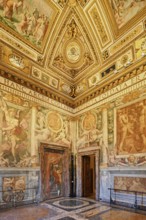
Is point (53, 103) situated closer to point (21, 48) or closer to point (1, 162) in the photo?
point (21, 48)

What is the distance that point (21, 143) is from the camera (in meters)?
8.43

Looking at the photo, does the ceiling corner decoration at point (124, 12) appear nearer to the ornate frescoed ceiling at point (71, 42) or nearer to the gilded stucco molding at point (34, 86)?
the ornate frescoed ceiling at point (71, 42)

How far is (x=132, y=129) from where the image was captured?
8102 millimetres

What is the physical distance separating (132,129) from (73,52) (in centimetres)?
603

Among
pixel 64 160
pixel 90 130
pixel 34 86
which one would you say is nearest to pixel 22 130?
pixel 34 86

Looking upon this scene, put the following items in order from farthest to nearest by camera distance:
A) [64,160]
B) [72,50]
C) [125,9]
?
[72,50] → [64,160] → [125,9]

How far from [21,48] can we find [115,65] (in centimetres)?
503

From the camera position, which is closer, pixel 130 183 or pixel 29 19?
pixel 130 183

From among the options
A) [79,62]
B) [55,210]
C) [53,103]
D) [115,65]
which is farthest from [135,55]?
[55,210]

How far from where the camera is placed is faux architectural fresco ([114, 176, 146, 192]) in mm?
7232

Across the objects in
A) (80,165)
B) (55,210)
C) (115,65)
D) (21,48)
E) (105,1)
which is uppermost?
(105,1)

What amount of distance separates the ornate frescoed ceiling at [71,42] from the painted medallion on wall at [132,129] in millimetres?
1771

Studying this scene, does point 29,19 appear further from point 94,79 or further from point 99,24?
point 94,79

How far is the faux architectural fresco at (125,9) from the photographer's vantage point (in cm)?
761
